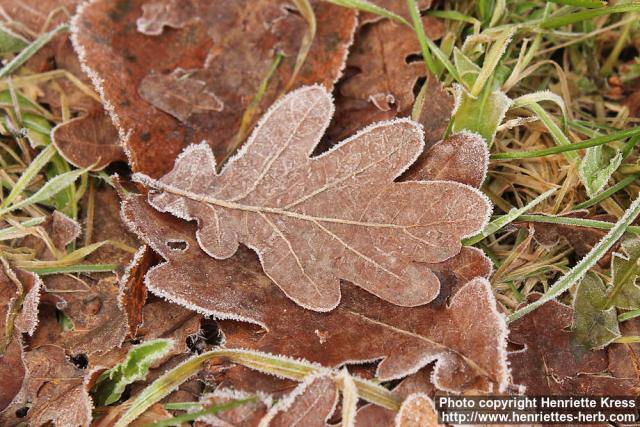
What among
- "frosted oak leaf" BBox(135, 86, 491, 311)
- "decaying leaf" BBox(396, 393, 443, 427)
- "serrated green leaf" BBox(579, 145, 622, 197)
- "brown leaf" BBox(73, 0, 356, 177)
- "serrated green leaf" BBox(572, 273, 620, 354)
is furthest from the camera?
"brown leaf" BBox(73, 0, 356, 177)

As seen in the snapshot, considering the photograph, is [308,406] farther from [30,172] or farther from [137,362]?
[30,172]

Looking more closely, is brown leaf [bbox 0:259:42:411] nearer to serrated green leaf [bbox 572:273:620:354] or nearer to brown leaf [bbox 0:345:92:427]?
brown leaf [bbox 0:345:92:427]

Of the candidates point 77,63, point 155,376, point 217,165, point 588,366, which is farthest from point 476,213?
point 77,63

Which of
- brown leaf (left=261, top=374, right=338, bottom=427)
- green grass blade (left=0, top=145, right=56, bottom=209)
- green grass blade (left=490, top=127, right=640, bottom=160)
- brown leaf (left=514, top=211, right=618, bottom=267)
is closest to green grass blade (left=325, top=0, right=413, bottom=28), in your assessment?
green grass blade (left=490, top=127, right=640, bottom=160)

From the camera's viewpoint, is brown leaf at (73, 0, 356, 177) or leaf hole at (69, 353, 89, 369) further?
brown leaf at (73, 0, 356, 177)

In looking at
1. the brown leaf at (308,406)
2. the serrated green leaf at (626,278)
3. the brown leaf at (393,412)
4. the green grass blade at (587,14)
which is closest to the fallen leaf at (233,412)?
the brown leaf at (308,406)

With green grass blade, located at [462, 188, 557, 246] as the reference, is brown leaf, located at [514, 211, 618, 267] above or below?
below

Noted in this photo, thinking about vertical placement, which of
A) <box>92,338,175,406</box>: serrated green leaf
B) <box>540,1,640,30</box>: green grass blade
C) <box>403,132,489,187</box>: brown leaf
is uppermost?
<box>540,1,640,30</box>: green grass blade
